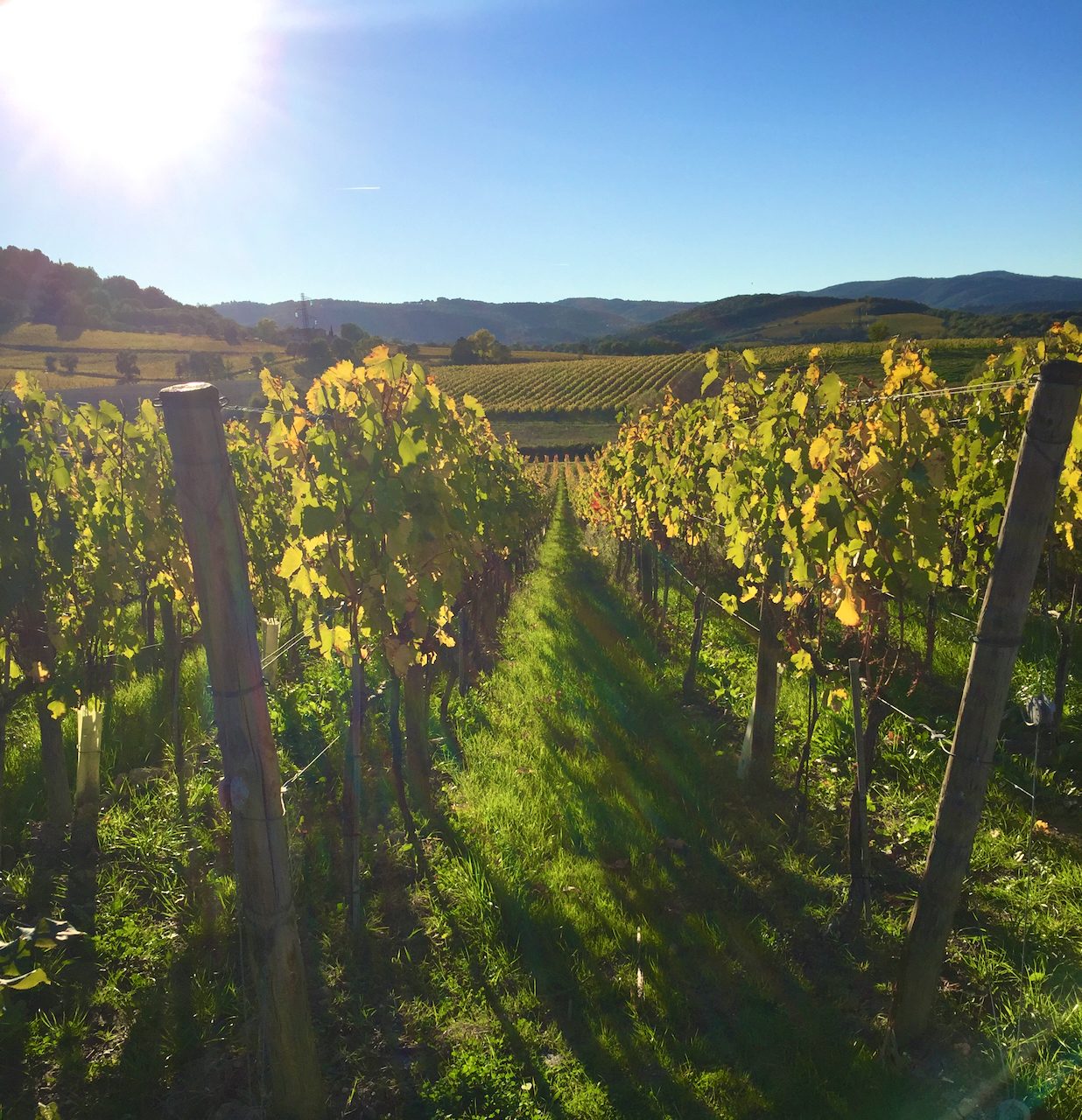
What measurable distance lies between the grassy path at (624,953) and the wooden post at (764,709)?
244 millimetres

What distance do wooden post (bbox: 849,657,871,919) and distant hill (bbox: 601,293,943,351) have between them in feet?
257

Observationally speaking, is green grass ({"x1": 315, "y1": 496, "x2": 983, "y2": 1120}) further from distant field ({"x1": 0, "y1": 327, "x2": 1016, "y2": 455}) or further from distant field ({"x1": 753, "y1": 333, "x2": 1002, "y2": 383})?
distant field ({"x1": 753, "y1": 333, "x2": 1002, "y2": 383})

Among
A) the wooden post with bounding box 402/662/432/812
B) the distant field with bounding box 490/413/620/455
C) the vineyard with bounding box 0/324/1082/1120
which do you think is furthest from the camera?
the distant field with bounding box 490/413/620/455

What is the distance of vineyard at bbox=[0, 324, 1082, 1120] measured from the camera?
106 inches

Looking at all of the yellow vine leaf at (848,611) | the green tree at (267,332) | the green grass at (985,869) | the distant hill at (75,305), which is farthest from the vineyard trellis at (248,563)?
the green tree at (267,332)

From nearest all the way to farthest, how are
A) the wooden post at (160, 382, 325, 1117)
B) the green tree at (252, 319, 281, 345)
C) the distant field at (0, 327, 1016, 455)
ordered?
the wooden post at (160, 382, 325, 1117) < the distant field at (0, 327, 1016, 455) < the green tree at (252, 319, 281, 345)

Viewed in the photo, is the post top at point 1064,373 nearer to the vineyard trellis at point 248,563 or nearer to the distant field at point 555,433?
the vineyard trellis at point 248,563

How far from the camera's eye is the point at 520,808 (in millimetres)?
4906

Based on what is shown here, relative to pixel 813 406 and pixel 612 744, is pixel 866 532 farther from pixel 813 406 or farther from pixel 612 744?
pixel 612 744

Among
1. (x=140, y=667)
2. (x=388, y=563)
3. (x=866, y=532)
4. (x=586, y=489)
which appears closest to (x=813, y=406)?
(x=866, y=532)

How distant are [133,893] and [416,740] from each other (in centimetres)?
187

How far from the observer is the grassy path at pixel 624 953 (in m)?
2.88

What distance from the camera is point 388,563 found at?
3.88 meters

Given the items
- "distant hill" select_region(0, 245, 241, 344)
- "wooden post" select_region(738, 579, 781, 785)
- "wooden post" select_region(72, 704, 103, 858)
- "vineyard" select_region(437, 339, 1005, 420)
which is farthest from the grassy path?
"distant hill" select_region(0, 245, 241, 344)
